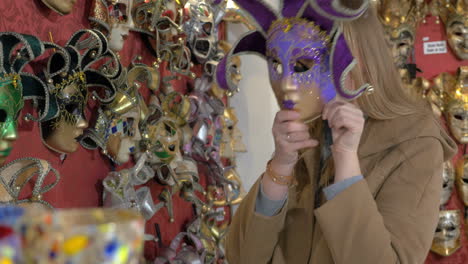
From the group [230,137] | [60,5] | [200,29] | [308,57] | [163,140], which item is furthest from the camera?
[230,137]

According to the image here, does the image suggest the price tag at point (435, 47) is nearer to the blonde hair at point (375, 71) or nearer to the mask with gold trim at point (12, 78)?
the blonde hair at point (375, 71)

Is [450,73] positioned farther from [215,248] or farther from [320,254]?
[320,254]

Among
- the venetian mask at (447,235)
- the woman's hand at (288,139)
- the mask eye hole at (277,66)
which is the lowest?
the venetian mask at (447,235)

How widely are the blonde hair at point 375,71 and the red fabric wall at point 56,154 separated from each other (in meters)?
0.55

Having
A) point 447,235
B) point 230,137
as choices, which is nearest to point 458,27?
point 447,235

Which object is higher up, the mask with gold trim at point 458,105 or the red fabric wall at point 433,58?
the red fabric wall at point 433,58

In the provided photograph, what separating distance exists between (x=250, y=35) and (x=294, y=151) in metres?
0.23

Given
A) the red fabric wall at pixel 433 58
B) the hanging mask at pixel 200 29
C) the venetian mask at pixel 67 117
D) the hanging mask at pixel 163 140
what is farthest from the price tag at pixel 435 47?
the venetian mask at pixel 67 117

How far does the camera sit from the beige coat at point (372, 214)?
2.52 ft

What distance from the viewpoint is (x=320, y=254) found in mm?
873

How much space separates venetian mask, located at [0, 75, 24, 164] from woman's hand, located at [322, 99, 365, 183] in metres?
0.47

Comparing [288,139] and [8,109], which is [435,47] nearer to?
[288,139]

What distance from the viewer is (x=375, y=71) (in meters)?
0.85

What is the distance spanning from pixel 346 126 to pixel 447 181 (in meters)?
1.82
